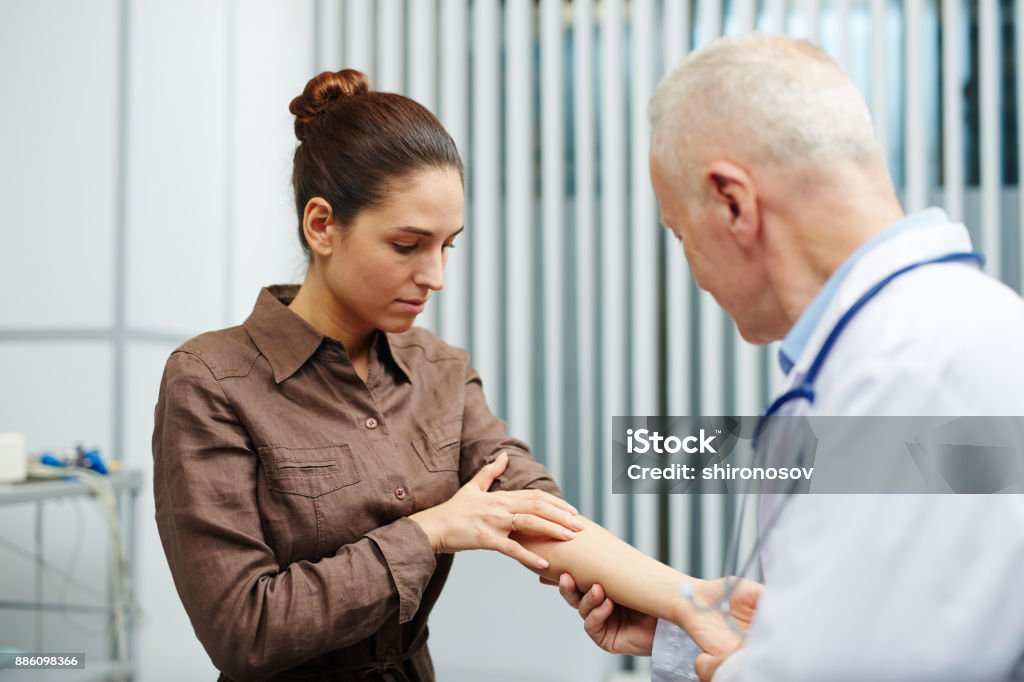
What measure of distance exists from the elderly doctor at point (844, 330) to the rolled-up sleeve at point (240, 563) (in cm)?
45

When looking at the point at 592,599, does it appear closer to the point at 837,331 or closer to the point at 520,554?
the point at 520,554

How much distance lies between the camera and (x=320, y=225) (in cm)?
148

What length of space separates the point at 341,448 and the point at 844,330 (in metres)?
0.78

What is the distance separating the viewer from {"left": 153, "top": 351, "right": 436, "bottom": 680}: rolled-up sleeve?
48.0 inches

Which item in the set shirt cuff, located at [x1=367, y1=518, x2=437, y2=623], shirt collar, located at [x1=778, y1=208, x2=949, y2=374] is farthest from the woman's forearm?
shirt collar, located at [x1=778, y1=208, x2=949, y2=374]

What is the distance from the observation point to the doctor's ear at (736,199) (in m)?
1.02

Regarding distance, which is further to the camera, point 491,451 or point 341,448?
point 491,451

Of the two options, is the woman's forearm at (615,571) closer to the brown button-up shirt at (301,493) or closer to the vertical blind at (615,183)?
the brown button-up shirt at (301,493)

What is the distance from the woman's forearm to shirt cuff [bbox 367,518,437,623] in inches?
9.1

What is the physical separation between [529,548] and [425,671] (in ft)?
0.84

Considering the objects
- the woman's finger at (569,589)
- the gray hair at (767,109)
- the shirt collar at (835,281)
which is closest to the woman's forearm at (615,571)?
the woman's finger at (569,589)

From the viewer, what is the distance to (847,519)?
825 mm

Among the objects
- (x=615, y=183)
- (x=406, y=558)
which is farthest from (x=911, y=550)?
(x=615, y=183)

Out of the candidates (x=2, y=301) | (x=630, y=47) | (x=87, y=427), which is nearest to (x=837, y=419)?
(x=87, y=427)
